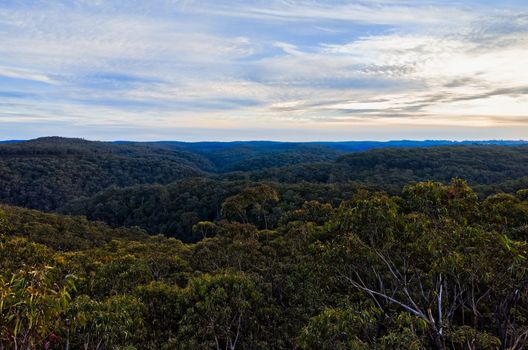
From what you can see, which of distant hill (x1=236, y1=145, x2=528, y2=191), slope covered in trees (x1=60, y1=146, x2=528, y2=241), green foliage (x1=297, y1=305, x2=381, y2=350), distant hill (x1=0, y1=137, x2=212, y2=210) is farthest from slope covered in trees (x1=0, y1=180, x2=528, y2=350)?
distant hill (x1=0, y1=137, x2=212, y2=210)

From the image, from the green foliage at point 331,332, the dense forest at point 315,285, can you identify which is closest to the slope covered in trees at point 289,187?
the dense forest at point 315,285

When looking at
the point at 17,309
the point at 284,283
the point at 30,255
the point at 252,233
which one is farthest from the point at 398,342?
the point at 30,255

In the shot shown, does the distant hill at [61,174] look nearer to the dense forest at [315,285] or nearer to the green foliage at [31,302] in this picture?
the dense forest at [315,285]

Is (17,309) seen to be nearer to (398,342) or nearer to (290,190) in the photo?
(398,342)

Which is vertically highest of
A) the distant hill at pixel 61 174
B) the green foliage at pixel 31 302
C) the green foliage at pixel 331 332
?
the green foliage at pixel 31 302

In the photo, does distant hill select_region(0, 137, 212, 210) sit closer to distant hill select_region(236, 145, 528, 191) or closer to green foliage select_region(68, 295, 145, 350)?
distant hill select_region(236, 145, 528, 191)

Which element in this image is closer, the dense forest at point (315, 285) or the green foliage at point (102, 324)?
the dense forest at point (315, 285)

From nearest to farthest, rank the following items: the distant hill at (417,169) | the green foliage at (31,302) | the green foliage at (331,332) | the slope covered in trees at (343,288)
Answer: the green foliage at (31,302) → the green foliage at (331,332) → the slope covered in trees at (343,288) → the distant hill at (417,169)

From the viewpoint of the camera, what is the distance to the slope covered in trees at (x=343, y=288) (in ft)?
32.8

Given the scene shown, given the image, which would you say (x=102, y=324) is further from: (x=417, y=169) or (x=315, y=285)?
(x=417, y=169)

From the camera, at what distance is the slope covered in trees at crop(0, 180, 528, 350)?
32.8 ft

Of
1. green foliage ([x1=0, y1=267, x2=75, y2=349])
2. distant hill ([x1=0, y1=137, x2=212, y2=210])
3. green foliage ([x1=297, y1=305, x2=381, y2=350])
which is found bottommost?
distant hill ([x1=0, y1=137, x2=212, y2=210])

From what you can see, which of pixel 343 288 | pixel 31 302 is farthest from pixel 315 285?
pixel 31 302

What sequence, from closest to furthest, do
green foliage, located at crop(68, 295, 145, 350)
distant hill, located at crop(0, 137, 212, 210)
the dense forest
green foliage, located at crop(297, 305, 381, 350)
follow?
the dense forest → green foliage, located at crop(297, 305, 381, 350) → green foliage, located at crop(68, 295, 145, 350) → distant hill, located at crop(0, 137, 212, 210)
